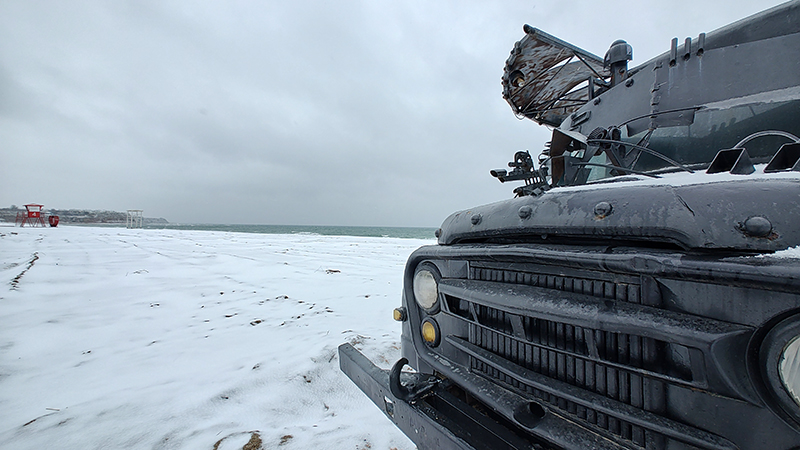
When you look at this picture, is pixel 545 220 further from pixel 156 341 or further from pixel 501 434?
pixel 156 341

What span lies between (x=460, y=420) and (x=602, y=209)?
3.56 ft

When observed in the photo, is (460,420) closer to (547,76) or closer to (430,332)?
(430,332)

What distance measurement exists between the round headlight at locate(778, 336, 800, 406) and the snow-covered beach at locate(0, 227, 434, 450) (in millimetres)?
1802

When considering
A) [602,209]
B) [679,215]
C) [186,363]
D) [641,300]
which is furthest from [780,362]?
[186,363]

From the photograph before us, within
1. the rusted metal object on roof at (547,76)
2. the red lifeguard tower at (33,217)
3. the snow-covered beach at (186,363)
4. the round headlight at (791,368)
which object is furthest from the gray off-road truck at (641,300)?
the red lifeguard tower at (33,217)

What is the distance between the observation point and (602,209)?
110 cm

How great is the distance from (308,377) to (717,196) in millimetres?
2855

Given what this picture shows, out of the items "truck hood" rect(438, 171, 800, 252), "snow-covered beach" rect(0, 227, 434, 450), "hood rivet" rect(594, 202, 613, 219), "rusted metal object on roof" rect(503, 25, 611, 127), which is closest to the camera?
"truck hood" rect(438, 171, 800, 252)

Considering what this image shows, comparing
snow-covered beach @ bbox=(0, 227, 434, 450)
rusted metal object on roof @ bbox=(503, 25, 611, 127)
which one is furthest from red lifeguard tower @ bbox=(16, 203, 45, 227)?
rusted metal object on roof @ bbox=(503, 25, 611, 127)

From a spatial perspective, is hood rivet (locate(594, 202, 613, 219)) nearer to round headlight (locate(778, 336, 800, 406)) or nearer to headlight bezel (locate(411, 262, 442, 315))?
round headlight (locate(778, 336, 800, 406))

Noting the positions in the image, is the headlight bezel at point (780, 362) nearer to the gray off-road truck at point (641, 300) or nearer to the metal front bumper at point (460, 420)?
the gray off-road truck at point (641, 300)

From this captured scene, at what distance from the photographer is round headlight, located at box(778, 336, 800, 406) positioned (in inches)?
27.9

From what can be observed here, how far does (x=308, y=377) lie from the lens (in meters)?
2.69

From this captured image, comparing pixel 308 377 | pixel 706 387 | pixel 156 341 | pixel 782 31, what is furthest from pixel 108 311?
pixel 782 31
